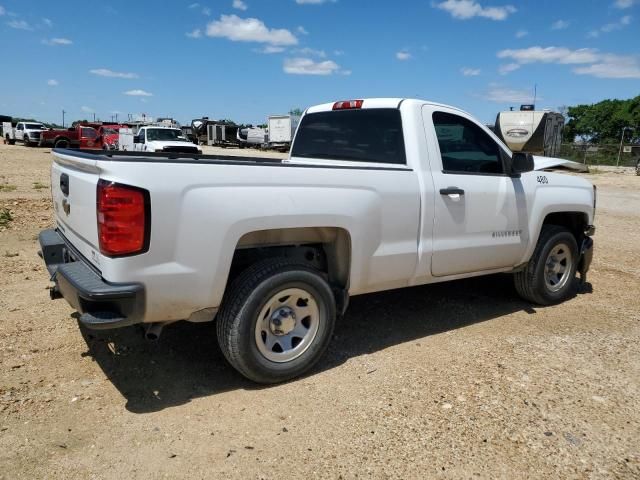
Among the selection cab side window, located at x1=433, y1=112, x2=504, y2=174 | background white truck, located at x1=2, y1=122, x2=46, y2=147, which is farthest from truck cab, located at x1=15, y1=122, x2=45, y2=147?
cab side window, located at x1=433, y1=112, x2=504, y2=174

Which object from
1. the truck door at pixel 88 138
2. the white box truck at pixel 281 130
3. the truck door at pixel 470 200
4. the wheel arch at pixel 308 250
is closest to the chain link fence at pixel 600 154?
the white box truck at pixel 281 130

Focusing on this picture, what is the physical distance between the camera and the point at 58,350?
3906 millimetres

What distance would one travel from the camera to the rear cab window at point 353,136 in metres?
4.32

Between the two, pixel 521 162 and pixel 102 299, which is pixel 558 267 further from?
pixel 102 299

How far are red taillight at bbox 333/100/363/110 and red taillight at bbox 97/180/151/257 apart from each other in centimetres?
245

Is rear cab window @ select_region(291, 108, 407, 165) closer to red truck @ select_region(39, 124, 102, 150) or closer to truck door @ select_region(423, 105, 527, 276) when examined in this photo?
truck door @ select_region(423, 105, 527, 276)

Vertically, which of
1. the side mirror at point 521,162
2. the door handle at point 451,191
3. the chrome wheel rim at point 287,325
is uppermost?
the side mirror at point 521,162

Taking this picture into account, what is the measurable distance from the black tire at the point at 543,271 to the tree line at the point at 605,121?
67.3 m

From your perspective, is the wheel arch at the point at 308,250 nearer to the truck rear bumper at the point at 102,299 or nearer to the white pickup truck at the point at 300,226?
the white pickup truck at the point at 300,226

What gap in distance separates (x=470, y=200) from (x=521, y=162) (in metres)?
0.64

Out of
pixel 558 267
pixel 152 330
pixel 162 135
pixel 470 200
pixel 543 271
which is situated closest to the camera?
pixel 152 330

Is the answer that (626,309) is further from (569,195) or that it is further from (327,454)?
(327,454)

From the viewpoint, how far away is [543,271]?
17.3 ft

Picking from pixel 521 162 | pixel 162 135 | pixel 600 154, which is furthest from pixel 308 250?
pixel 600 154
